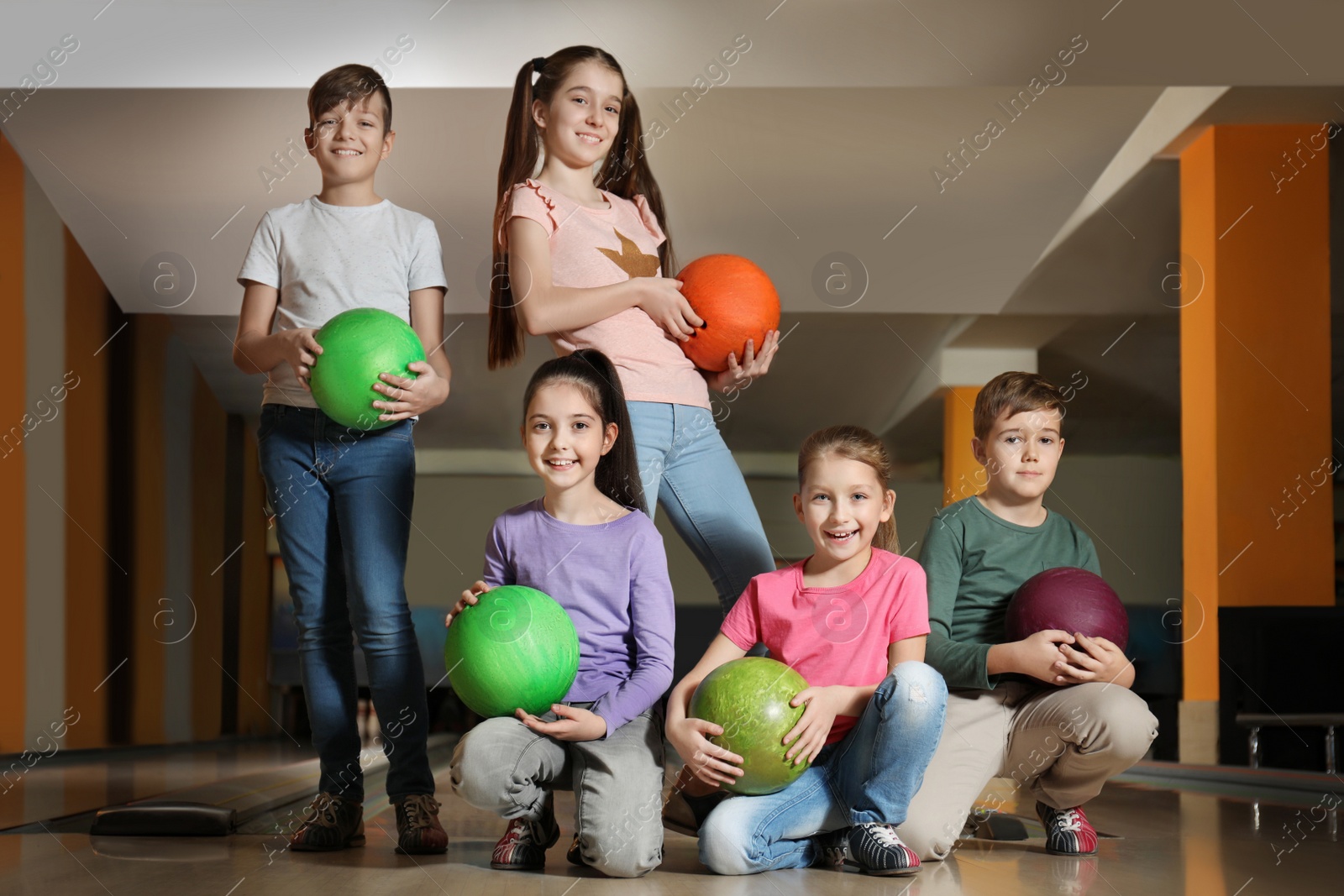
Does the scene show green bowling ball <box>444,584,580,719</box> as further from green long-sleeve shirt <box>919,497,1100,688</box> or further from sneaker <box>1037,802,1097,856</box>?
sneaker <box>1037,802,1097,856</box>

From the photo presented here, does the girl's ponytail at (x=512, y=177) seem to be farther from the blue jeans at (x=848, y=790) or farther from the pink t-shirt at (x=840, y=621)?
the blue jeans at (x=848, y=790)

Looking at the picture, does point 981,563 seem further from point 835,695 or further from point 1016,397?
point 835,695

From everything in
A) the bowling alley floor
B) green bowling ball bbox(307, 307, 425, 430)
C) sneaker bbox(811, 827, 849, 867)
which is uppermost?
green bowling ball bbox(307, 307, 425, 430)

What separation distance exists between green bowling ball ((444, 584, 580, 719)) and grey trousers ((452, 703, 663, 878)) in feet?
0.19

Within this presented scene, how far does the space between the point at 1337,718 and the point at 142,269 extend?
618 cm

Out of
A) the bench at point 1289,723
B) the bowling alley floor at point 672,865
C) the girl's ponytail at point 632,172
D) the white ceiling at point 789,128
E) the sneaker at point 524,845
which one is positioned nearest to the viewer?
the bowling alley floor at point 672,865

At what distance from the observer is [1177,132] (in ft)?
19.0

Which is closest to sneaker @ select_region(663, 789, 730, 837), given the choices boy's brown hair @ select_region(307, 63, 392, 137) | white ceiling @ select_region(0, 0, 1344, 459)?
boy's brown hair @ select_region(307, 63, 392, 137)

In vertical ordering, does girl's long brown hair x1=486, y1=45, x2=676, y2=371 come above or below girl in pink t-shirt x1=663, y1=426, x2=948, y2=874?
above

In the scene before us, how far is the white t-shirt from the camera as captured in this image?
2332mm

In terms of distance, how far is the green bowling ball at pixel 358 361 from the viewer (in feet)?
6.91

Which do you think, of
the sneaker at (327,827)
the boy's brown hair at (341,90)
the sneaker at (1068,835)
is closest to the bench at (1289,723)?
the sneaker at (1068,835)

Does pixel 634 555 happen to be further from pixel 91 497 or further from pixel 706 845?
pixel 91 497

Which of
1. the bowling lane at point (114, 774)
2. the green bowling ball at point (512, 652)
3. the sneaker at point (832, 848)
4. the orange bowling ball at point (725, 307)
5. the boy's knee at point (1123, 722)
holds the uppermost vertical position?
the orange bowling ball at point (725, 307)
